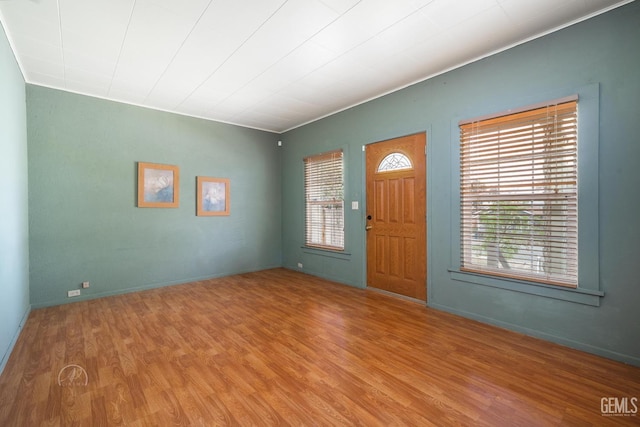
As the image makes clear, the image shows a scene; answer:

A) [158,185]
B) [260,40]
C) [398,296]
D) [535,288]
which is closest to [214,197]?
[158,185]

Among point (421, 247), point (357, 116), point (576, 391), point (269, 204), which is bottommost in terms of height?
point (576, 391)

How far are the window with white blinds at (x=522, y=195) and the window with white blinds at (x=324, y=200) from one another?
85.8 inches

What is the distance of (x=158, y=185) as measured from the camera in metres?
4.79

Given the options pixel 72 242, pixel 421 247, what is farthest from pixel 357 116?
pixel 72 242

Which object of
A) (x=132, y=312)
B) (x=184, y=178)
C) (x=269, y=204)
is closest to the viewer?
(x=132, y=312)

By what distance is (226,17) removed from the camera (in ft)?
8.30

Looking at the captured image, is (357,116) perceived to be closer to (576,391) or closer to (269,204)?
(269,204)

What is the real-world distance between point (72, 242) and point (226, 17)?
382 centimetres

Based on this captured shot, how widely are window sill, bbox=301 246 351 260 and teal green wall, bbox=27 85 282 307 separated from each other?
1.12 m

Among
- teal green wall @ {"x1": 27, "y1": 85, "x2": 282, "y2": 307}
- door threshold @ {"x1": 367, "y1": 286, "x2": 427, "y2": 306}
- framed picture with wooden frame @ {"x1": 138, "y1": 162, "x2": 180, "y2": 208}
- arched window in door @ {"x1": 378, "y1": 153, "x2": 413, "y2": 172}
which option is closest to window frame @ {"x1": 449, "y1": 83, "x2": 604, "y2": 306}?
door threshold @ {"x1": 367, "y1": 286, "x2": 427, "y2": 306}

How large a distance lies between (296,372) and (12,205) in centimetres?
332

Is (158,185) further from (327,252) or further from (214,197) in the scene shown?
(327,252)

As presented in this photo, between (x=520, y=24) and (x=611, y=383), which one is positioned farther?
(x=520, y=24)

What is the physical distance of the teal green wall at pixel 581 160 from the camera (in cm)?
239
